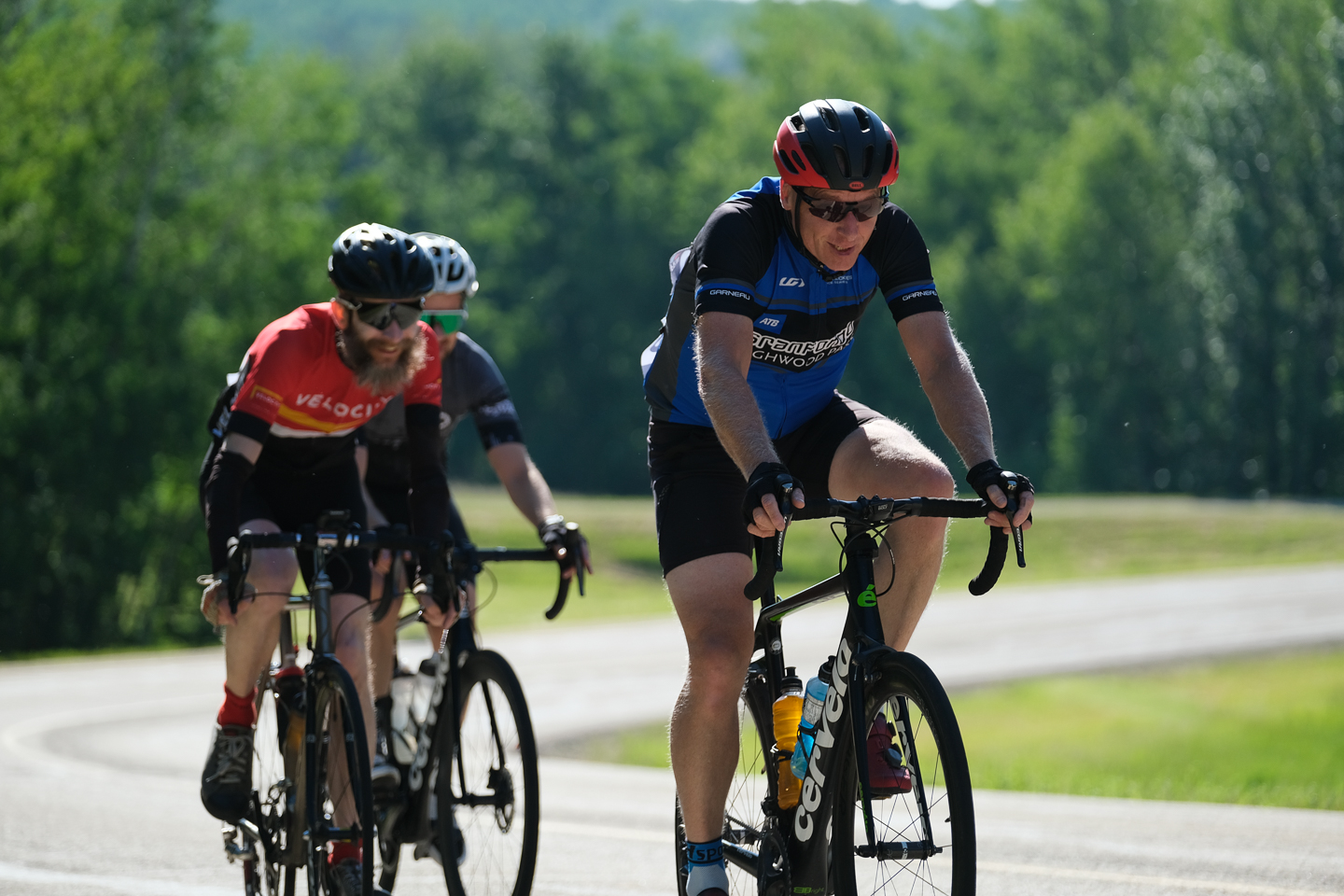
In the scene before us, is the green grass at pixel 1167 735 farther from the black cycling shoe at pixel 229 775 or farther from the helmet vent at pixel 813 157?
the helmet vent at pixel 813 157

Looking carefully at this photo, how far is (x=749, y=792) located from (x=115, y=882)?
286 cm

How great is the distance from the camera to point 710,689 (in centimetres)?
452

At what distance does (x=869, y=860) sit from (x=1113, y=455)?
55088 mm

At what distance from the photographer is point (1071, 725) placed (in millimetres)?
14828

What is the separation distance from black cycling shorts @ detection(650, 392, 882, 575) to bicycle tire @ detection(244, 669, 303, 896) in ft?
4.76

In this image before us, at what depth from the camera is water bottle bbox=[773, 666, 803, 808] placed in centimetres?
457

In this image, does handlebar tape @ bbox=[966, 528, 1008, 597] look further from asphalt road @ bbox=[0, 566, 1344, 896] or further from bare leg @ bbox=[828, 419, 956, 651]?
asphalt road @ bbox=[0, 566, 1344, 896]

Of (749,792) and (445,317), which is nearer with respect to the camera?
(749,792)

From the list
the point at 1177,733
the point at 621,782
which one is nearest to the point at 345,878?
the point at 621,782

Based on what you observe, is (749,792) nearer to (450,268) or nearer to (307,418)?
(307,418)

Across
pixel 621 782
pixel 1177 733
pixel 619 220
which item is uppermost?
pixel 619 220

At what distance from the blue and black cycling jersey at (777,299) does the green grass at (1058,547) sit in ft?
66.7

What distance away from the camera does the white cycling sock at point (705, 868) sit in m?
4.50

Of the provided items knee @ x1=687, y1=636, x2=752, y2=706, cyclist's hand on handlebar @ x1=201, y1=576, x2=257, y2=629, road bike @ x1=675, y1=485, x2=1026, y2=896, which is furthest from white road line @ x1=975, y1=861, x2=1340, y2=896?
cyclist's hand on handlebar @ x1=201, y1=576, x2=257, y2=629
